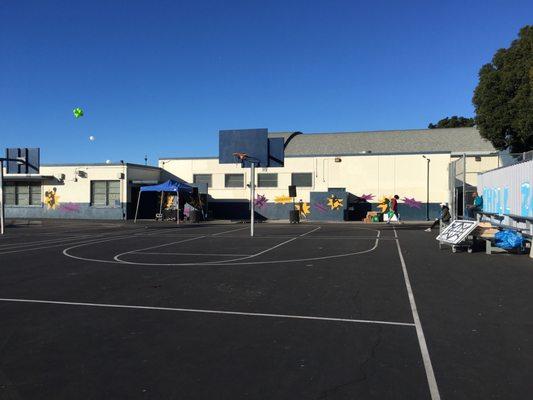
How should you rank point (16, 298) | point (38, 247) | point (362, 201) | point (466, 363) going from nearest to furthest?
point (466, 363) < point (16, 298) < point (38, 247) < point (362, 201)

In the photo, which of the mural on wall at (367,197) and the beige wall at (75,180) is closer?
the beige wall at (75,180)

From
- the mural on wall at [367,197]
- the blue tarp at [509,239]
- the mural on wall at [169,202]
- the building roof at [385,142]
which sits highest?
the building roof at [385,142]

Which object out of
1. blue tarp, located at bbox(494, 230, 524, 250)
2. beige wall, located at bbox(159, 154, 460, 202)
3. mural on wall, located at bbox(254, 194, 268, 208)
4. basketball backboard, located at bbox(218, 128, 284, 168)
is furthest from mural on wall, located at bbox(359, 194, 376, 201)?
blue tarp, located at bbox(494, 230, 524, 250)

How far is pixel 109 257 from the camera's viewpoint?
13820 millimetres

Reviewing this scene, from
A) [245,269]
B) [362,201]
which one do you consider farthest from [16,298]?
[362,201]

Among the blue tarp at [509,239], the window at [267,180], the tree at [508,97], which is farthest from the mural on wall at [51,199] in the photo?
the blue tarp at [509,239]

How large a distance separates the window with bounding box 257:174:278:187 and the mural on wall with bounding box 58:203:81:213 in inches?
577

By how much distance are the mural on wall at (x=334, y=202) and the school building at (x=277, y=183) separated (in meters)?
0.07

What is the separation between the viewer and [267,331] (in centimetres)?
611

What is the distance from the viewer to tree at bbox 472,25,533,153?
85.3 ft

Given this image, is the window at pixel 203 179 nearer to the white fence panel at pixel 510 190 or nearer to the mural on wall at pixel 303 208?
the mural on wall at pixel 303 208

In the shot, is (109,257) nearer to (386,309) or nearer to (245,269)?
(245,269)

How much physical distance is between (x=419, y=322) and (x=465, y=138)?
41962 millimetres

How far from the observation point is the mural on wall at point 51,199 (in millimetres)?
40656
